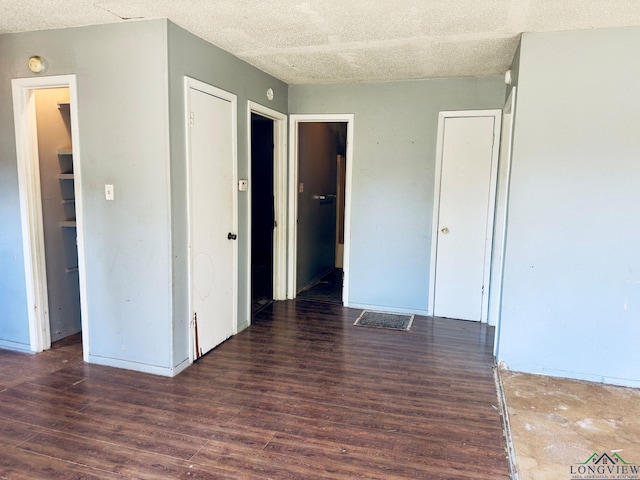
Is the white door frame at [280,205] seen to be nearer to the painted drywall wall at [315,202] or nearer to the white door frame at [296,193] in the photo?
the white door frame at [296,193]

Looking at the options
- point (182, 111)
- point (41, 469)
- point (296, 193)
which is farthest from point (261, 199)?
point (41, 469)

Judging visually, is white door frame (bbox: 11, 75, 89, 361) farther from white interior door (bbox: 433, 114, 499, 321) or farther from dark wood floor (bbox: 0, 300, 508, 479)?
white interior door (bbox: 433, 114, 499, 321)

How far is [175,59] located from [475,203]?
9.60 ft

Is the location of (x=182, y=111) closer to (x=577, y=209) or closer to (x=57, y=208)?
(x=57, y=208)

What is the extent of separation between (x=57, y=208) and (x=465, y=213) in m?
3.62

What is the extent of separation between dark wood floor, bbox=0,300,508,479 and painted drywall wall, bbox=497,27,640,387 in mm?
627

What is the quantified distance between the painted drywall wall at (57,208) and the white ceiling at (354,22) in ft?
2.03

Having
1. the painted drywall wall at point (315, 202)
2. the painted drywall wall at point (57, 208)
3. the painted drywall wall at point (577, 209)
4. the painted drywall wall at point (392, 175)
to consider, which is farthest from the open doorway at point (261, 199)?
the painted drywall wall at point (577, 209)

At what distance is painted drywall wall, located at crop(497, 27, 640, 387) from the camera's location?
2.88 metres

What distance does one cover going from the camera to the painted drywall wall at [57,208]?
3.45 m

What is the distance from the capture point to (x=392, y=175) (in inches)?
177

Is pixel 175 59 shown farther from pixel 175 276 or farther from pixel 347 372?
pixel 347 372

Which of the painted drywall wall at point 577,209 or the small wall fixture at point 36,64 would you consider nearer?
the painted drywall wall at point 577,209

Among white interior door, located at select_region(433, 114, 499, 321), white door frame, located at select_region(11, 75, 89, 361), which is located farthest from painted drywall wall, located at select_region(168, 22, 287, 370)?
white interior door, located at select_region(433, 114, 499, 321)
